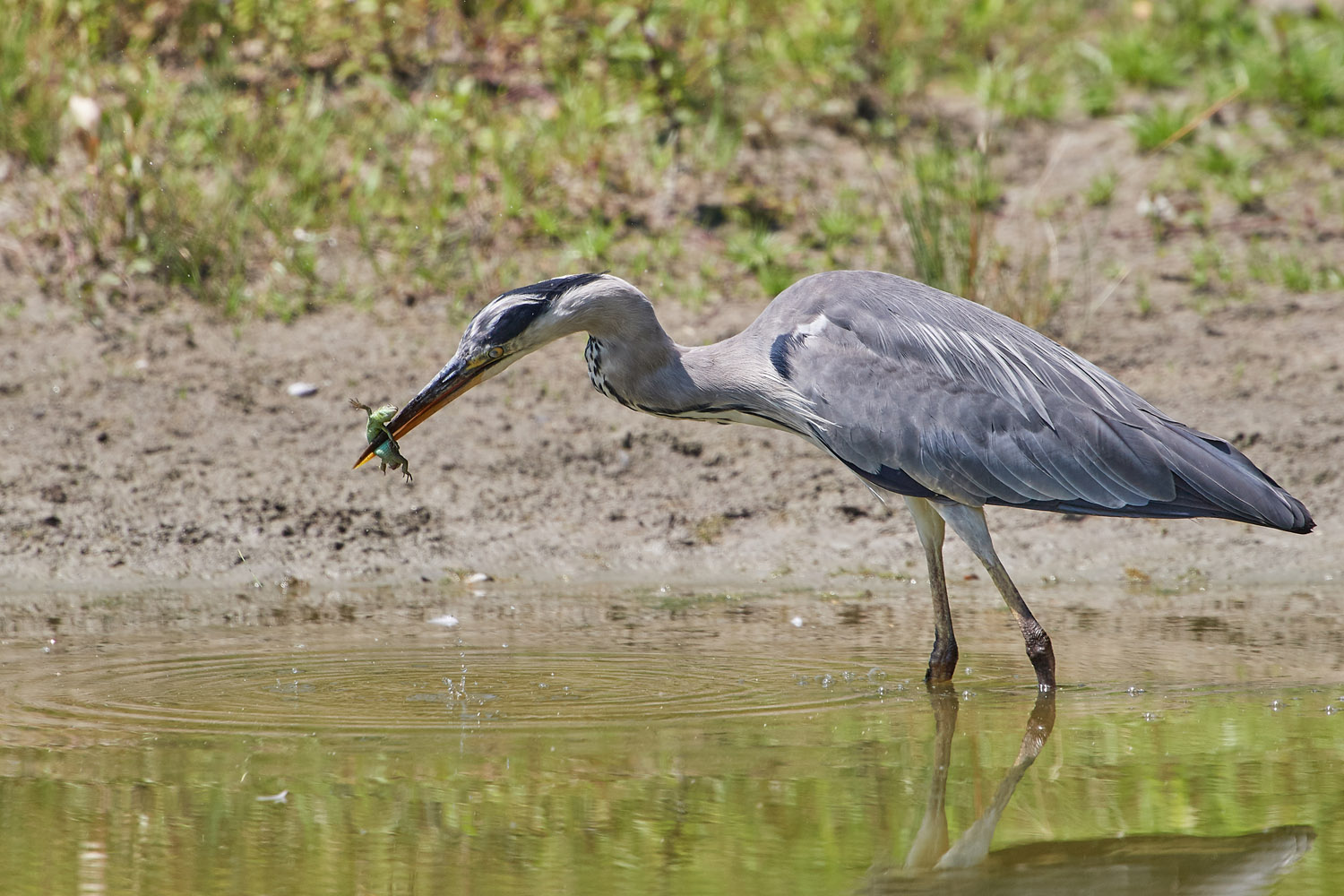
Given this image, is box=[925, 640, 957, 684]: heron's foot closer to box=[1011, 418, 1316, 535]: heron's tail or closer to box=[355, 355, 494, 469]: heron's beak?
box=[1011, 418, 1316, 535]: heron's tail

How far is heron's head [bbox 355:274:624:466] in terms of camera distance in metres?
4.64

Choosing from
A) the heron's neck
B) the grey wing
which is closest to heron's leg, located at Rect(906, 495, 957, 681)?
the grey wing

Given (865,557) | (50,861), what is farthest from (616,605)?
(50,861)

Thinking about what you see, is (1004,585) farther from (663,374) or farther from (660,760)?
(660,760)

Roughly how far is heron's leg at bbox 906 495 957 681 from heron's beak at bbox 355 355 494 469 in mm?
1401

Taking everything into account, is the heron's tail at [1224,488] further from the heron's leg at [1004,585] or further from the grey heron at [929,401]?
the heron's leg at [1004,585]

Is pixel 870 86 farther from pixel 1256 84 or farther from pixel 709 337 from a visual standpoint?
pixel 709 337

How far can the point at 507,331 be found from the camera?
15.2 feet

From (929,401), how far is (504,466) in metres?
2.26

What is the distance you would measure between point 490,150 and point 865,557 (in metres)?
3.43

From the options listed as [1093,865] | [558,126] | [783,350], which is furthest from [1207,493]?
[558,126]

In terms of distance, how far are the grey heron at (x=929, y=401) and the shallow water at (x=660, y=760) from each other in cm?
50

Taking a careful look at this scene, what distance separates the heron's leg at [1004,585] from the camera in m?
4.60

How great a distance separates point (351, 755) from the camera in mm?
3797
